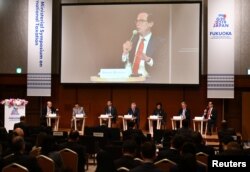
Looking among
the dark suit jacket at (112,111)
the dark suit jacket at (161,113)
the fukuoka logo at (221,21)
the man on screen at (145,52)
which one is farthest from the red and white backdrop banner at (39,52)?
the fukuoka logo at (221,21)

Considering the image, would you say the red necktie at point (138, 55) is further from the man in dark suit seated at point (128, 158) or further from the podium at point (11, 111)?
the man in dark suit seated at point (128, 158)

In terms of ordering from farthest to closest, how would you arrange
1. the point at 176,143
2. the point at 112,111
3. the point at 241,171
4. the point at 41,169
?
1. the point at 112,111
2. the point at 176,143
3. the point at 41,169
4. the point at 241,171

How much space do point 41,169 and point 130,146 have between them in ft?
3.85

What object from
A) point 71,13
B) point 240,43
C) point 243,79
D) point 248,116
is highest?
point 71,13

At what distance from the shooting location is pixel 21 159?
18.2 ft

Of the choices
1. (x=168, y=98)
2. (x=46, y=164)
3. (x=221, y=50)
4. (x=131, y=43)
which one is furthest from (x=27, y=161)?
(x=168, y=98)

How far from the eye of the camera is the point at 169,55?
1752cm

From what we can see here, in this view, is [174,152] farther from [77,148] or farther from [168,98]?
[168,98]

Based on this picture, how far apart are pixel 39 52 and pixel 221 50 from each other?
23.6 ft

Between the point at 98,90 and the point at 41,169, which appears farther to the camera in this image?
the point at 98,90

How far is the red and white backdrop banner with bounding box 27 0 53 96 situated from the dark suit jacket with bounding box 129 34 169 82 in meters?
4.05

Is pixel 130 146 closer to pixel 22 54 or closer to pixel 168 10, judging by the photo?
pixel 168 10

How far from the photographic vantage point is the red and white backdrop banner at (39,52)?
58.5 ft

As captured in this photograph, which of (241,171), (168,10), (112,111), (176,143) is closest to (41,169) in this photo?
(176,143)
